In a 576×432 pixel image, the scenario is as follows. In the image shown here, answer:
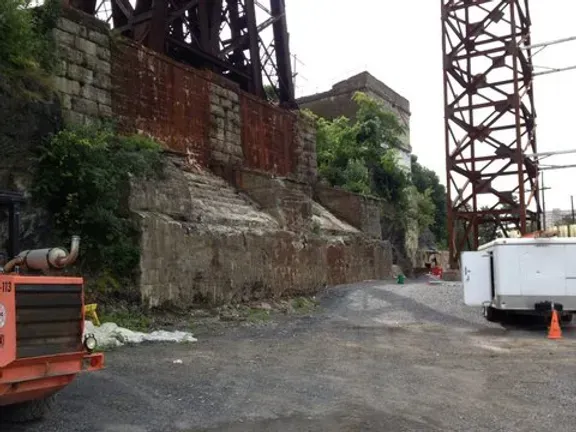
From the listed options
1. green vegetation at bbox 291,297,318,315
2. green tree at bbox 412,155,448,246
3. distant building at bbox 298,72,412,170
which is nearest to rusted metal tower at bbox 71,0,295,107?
green vegetation at bbox 291,297,318,315

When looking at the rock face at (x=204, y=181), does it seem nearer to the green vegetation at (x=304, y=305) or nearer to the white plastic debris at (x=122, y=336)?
the green vegetation at (x=304, y=305)

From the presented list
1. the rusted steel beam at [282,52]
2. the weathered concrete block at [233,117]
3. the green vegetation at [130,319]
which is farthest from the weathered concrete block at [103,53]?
the rusted steel beam at [282,52]

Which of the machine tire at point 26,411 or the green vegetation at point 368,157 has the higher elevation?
the green vegetation at point 368,157

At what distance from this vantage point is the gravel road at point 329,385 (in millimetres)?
5758

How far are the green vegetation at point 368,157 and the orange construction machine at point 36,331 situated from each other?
A: 26.4 m

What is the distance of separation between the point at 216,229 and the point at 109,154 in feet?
9.95

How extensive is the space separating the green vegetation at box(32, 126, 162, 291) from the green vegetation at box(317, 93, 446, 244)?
2057 cm

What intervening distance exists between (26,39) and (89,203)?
3.30 metres

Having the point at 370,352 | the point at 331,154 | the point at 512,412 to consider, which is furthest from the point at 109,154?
the point at 331,154

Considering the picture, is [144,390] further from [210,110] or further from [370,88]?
[370,88]

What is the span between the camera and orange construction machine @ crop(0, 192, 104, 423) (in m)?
4.79

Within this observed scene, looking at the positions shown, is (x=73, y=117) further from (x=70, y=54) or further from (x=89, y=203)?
(x=89, y=203)

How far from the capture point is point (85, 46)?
13922 millimetres

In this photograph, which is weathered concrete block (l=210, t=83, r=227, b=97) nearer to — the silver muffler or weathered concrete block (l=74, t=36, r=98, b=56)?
weathered concrete block (l=74, t=36, r=98, b=56)
